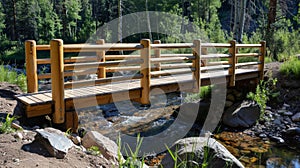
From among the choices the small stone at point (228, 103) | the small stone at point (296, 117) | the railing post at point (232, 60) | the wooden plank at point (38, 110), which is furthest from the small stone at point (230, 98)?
the wooden plank at point (38, 110)

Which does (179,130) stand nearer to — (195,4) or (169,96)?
(169,96)

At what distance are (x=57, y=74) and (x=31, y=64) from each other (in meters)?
1.03

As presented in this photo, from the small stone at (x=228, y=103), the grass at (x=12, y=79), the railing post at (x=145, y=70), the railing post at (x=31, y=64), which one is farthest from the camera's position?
the small stone at (x=228, y=103)

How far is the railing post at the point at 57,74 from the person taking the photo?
4.29m

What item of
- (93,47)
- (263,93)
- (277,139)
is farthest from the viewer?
(263,93)

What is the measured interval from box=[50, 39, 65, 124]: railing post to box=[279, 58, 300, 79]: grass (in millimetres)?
7335

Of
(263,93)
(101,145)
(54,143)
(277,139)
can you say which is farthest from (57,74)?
(263,93)

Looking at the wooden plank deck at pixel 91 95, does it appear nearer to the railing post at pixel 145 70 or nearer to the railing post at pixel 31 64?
the railing post at pixel 145 70

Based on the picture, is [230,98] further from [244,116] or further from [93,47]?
[93,47]

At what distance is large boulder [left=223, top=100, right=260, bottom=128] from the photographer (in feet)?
26.8

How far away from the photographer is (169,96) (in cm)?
1148

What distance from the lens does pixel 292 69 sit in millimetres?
9102

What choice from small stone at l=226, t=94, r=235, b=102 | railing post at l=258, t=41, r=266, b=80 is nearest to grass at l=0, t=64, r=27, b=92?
small stone at l=226, t=94, r=235, b=102

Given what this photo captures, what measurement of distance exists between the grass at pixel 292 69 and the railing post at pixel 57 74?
7335 millimetres
